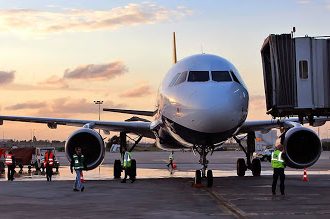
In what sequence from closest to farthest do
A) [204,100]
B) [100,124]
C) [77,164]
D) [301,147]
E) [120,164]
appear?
[204,100] → [77,164] → [301,147] → [100,124] → [120,164]

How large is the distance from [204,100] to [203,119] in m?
0.56

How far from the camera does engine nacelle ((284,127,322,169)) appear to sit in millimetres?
22047

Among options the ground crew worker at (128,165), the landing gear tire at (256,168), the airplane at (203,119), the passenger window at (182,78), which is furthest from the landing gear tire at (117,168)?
the passenger window at (182,78)

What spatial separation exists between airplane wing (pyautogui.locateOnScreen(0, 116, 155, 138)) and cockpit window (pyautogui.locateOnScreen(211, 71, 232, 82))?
700 centimetres

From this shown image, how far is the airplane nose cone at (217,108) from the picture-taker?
58.0ft

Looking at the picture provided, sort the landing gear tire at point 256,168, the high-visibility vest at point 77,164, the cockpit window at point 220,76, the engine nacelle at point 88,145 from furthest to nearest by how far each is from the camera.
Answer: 1. the landing gear tire at point 256,168
2. the engine nacelle at point 88,145
3. the high-visibility vest at point 77,164
4. the cockpit window at point 220,76

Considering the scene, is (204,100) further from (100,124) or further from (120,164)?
(120,164)

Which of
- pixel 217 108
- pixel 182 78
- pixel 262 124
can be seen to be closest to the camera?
pixel 217 108

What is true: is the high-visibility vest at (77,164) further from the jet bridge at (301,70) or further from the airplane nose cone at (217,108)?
the jet bridge at (301,70)

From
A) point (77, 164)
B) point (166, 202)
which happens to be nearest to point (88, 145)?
point (77, 164)

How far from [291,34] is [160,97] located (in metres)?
6.27

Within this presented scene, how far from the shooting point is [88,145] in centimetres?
2400

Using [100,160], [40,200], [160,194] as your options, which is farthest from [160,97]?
[40,200]

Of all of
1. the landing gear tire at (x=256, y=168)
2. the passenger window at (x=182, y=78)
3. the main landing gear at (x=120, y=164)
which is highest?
the passenger window at (x=182, y=78)
